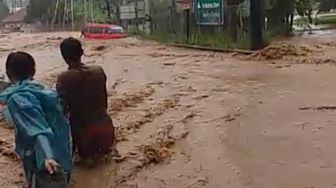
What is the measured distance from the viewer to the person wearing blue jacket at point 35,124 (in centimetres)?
402

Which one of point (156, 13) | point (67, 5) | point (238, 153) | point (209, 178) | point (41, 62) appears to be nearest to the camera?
point (209, 178)

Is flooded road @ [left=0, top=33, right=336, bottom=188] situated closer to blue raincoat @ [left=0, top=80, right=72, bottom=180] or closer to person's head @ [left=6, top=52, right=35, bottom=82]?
blue raincoat @ [left=0, top=80, right=72, bottom=180]

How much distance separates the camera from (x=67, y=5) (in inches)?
2032

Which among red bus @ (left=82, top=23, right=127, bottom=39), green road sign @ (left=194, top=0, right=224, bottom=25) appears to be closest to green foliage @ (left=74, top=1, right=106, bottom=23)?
red bus @ (left=82, top=23, right=127, bottom=39)

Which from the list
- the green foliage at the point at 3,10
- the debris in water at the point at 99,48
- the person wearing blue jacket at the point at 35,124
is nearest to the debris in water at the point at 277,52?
the debris in water at the point at 99,48

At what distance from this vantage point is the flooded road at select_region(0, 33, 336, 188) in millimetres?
6012

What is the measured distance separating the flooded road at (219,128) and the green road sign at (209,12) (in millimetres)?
8390

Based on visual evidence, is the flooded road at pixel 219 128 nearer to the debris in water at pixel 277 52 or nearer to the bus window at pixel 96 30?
the debris in water at pixel 277 52

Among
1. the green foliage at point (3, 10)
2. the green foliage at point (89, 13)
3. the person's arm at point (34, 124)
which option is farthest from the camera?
the green foliage at point (3, 10)

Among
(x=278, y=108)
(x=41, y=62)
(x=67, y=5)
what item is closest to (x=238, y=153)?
(x=278, y=108)

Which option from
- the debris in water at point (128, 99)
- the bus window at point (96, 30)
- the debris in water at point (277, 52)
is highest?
the bus window at point (96, 30)

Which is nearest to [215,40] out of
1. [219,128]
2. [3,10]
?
[219,128]

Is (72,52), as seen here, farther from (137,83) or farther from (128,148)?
(137,83)

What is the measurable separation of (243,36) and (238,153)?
617 inches
